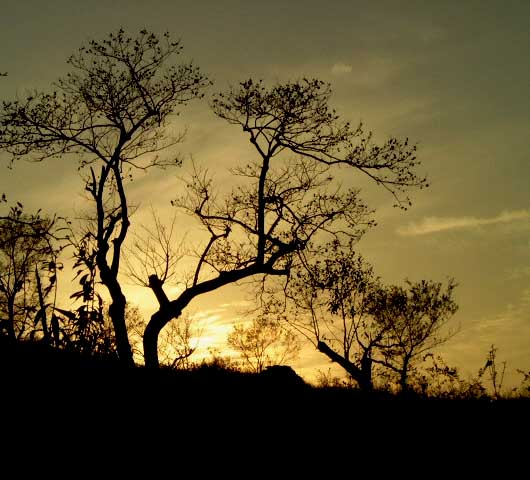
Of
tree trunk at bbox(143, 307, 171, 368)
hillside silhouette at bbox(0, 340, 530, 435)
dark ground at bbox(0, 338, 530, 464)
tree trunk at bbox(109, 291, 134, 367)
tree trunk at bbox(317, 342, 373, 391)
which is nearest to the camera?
dark ground at bbox(0, 338, 530, 464)

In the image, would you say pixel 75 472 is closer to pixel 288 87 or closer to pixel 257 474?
pixel 257 474

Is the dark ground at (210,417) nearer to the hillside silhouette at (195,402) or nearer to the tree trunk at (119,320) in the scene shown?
the hillside silhouette at (195,402)

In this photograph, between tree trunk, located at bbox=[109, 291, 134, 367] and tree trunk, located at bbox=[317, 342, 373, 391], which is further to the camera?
tree trunk, located at bbox=[317, 342, 373, 391]

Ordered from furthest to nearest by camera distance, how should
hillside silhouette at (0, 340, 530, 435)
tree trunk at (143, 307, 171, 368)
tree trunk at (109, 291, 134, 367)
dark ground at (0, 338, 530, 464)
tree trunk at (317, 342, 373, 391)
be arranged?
tree trunk at (317, 342, 373, 391)
tree trunk at (143, 307, 171, 368)
tree trunk at (109, 291, 134, 367)
hillside silhouette at (0, 340, 530, 435)
dark ground at (0, 338, 530, 464)

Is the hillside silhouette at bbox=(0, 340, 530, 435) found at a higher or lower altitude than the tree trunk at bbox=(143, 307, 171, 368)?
lower

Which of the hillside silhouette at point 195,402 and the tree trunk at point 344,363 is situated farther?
the tree trunk at point 344,363

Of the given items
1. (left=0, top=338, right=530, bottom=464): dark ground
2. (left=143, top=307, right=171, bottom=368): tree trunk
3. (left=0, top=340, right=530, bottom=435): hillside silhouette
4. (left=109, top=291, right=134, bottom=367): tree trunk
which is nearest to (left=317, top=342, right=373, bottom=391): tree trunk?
(left=143, top=307, right=171, bottom=368): tree trunk

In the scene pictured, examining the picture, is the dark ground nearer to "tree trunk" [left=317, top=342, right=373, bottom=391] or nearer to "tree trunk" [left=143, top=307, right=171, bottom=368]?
"tree trunk" [left=143, top=307, right=171, bottom=368]

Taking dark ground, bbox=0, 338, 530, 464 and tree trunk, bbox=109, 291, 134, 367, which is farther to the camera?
tree trunk, bbox=109, 291, 134, 367

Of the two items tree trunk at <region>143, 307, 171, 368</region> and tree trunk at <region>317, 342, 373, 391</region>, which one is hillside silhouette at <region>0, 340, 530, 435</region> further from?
tree trunk at <region>317, 342, 373, 391</region>

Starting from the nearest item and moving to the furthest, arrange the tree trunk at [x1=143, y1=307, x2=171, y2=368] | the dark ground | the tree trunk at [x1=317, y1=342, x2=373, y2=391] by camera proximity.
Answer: the dark ground
the tree trunk at [x1=143, y1=307, x2=171, y2=368]
the tree trunk at [x1=317, y1=342, x2=373, y2=391]

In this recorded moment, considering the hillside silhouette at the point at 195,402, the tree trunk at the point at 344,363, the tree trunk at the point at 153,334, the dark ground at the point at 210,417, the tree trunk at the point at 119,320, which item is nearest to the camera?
the dark ground at the point at 210,417

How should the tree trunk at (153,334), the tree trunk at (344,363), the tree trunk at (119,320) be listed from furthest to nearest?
the tree trunk at (344,363)
the tree trunk at (153,334)
the tree trunk at (119,320)

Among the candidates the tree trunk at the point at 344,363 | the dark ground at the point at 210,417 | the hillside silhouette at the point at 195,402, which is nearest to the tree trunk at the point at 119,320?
the hillside silhouette at the point at 195,402
